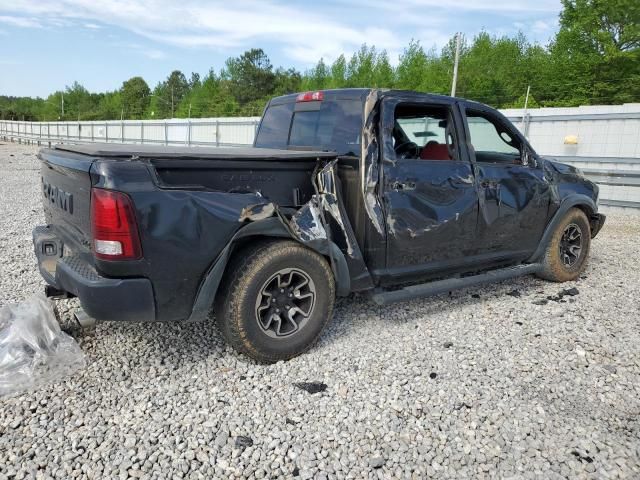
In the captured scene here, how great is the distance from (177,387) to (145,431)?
0.48 m

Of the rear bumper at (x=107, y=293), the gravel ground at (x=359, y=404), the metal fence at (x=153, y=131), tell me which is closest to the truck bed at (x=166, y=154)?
the rear bumper at (x=107, y=293)

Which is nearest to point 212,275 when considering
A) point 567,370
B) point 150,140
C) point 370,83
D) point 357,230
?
point 357,230

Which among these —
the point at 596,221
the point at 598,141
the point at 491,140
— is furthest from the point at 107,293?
the point at 598,141

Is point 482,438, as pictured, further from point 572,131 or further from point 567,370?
point 572,131

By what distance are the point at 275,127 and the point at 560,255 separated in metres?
3.32

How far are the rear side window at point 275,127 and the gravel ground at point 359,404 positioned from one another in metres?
1.71

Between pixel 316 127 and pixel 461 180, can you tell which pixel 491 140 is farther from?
pixel 316 127

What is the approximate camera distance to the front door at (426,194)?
387 centimetres

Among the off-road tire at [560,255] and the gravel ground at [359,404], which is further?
the off-road tire at [560,255]

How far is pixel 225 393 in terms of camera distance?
3.14 meters

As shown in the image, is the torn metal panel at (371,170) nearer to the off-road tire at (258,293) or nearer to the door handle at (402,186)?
the door handle at (402,186)

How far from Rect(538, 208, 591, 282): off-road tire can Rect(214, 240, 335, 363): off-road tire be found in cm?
291

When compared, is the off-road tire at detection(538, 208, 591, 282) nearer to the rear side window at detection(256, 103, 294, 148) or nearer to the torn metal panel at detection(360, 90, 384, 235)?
the torn metal panel at detection(360, 90, 384, 235)

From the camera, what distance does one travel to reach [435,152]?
14.4ft
